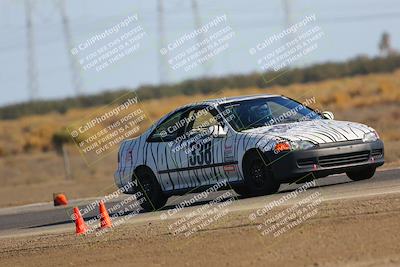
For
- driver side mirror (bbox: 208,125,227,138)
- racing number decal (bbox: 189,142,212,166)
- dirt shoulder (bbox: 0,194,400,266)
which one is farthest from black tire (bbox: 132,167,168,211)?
dirt shoulder (bbox: 0,194,400,266)

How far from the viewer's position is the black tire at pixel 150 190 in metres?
16.5

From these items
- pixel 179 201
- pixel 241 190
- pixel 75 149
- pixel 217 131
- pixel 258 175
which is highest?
pixel 217 131

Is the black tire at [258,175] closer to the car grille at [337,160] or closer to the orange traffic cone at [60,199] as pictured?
the car grille at [337,160]

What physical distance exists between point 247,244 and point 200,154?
15.1 feet

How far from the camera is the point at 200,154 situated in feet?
51.6

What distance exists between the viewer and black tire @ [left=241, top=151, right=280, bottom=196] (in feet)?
48.8

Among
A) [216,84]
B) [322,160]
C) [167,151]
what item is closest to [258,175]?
[322,160]

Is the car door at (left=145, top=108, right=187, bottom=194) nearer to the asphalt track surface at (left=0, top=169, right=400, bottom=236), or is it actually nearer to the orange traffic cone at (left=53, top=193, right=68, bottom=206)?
the asphalt track surface at (left=0, top=169, right=400, bottom=236)

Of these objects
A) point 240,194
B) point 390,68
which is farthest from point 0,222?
point 390,68

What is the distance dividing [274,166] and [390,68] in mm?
56846

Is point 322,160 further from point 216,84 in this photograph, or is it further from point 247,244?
point 216,84

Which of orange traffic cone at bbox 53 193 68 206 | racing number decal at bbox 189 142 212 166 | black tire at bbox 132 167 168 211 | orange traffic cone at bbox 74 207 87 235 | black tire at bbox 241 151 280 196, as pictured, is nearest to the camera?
orange traffic cone at bbox 74 207 87 235

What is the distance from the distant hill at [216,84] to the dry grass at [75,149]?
2114 millimetres

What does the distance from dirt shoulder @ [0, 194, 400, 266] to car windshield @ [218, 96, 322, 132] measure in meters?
2.40
